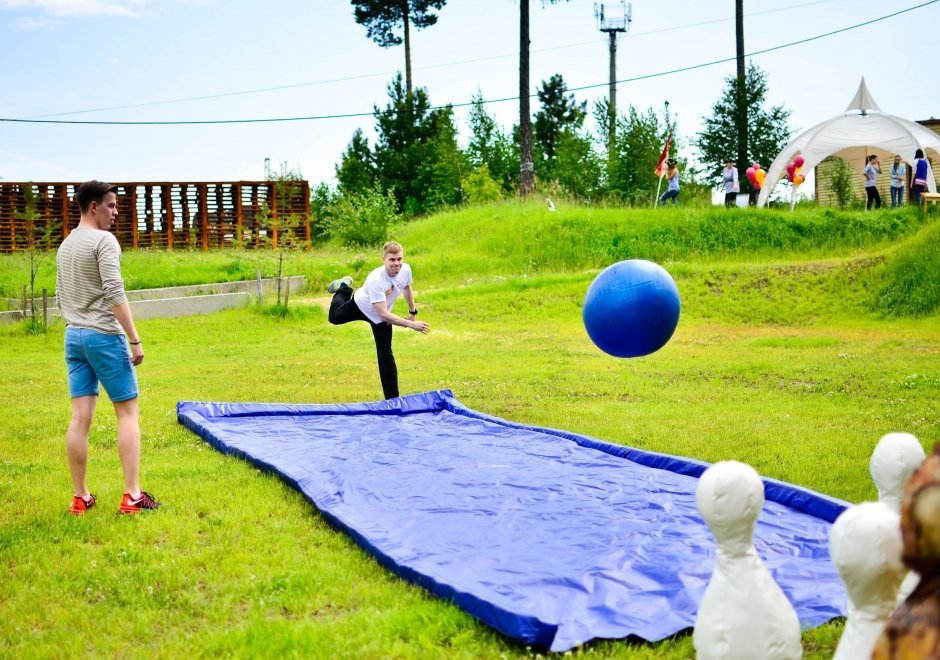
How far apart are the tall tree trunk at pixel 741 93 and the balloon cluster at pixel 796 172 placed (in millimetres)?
4593

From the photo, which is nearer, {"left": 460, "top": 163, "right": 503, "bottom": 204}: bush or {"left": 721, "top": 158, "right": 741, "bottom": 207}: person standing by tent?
{"left": 721, "top": 158, "right": 741, "bottom": 207}: person standing by tent

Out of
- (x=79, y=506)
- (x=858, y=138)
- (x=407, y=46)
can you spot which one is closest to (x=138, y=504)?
(x=79, y=506)

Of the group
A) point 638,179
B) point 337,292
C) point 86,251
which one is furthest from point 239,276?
point 86,251

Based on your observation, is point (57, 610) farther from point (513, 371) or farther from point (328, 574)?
point (513, 371)

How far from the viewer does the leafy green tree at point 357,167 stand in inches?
1597

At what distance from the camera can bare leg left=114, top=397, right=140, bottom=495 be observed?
6.01m

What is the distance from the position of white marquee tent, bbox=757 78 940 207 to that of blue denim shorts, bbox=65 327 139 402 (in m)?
25.4

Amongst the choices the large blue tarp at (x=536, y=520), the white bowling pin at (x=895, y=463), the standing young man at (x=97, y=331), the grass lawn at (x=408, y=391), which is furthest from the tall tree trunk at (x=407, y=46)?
the white bowling pin at (x=895, y=463)

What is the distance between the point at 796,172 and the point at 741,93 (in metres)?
5.72

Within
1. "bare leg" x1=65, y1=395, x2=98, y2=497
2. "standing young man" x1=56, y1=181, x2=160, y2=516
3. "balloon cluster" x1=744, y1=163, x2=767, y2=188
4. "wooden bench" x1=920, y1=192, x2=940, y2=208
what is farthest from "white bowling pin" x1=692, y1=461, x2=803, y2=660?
"balloon cluster" x1=744, y1=163, x2=767, y2=188

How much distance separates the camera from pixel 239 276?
76.7ft

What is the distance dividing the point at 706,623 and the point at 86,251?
14.8ft

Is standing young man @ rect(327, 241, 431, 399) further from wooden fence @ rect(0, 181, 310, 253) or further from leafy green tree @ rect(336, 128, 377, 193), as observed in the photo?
leafy green tree @ rect(336, 128, 377, 193)

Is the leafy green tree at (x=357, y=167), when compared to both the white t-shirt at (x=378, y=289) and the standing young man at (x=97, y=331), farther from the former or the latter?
the standing young man at (x=97, y=331)
